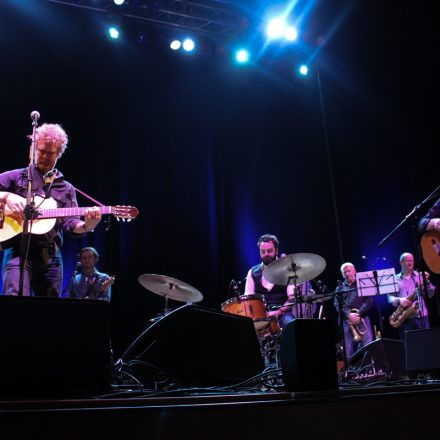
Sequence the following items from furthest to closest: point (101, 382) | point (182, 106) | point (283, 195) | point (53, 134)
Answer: point (283, 195) < point (182, 106) < point (53, 134) < point (101, 382)

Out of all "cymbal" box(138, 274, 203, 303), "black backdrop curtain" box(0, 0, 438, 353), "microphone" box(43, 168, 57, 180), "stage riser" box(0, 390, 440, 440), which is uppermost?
"black backdrop curtain" box(0, 0, 438, 353)

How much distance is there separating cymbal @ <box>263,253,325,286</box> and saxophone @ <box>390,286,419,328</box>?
119 inches

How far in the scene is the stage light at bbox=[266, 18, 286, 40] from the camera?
846 centimetres

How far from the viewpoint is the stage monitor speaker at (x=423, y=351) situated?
8.71ft

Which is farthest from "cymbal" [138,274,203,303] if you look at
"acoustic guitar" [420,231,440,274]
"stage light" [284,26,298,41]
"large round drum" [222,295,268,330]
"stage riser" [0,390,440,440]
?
"stage light" [284,26,298,41]

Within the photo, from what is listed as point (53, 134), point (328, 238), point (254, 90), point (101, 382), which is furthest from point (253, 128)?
point (101, 382)

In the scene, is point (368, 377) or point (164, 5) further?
point (164, 5)

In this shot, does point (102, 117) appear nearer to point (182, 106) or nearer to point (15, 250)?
point (182, 106)

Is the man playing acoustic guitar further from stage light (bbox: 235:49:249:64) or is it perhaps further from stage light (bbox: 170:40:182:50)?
stage light (bbox: 235:49:249:64)

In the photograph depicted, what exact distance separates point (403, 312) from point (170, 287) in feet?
13.7

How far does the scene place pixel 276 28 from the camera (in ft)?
27.8

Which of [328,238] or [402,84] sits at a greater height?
[402,84]

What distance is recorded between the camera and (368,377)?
523 centimetres

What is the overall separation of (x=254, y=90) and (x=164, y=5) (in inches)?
101
